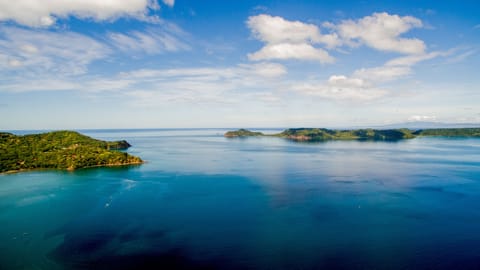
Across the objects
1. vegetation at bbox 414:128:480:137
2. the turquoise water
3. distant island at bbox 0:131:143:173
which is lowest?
the turquoise water

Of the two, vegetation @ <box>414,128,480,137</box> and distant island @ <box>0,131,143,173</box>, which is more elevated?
vegetation @ <box>414,128,480,137</box>

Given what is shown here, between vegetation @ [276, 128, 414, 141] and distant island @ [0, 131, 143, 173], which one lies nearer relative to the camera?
distant island @ [0, 131, 143, 173]

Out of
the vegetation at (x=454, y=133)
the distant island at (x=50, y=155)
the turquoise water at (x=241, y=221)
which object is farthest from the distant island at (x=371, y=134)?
the distant island at (x=50, y=155)

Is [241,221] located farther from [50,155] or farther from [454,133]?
[454,133]

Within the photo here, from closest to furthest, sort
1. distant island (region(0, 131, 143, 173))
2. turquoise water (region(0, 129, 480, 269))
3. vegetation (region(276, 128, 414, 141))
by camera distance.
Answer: turquoise water (region(0, 129, 480, 269)) → distant island (region(0, 131, 143, 173)) → vegetation (region(276, 128, 414, 141))

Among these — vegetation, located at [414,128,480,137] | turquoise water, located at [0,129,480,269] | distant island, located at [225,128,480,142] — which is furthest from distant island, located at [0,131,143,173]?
vegetation, located at [414,128,480,137]

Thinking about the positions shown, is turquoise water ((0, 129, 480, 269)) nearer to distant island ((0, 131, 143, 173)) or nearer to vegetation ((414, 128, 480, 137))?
distant island ((0, 131, 143, 173))

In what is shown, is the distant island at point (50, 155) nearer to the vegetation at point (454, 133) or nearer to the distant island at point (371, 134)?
the distant island at point (371, 134)

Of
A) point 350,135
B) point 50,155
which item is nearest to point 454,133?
point 350,135
